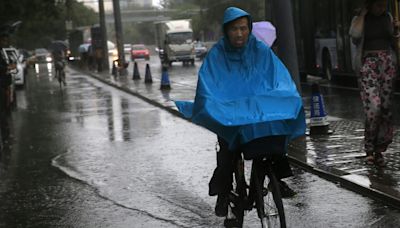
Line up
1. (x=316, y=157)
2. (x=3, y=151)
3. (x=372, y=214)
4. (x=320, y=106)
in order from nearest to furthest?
(x=372, y=214)
(x=316, y=157)
(x=320, y=106)
(x=3, y=151)

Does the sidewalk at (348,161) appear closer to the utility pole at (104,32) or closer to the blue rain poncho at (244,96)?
the blue rain poncho at (244,96)

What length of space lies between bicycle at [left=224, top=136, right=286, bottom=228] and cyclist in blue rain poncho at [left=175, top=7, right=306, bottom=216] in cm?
7

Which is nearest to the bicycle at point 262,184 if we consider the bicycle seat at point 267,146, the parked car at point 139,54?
the bicycle seat at point 267,146

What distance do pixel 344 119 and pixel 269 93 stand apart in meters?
7.84

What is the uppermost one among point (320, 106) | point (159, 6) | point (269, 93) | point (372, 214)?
point (159, 6)

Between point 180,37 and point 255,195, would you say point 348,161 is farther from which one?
point 180,37

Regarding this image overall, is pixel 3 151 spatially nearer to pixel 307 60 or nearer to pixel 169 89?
pixel 169 89

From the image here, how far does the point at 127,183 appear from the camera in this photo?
810 cm

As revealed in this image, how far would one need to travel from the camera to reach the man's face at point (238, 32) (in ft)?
16.5

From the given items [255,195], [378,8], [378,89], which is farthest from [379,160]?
[255,195]

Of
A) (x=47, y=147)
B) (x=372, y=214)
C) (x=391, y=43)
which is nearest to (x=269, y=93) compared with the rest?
(x=372, y=214)

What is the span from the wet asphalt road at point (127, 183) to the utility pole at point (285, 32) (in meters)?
1.87

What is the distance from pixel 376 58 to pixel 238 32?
297 centimetres

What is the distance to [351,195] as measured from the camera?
6812mm
